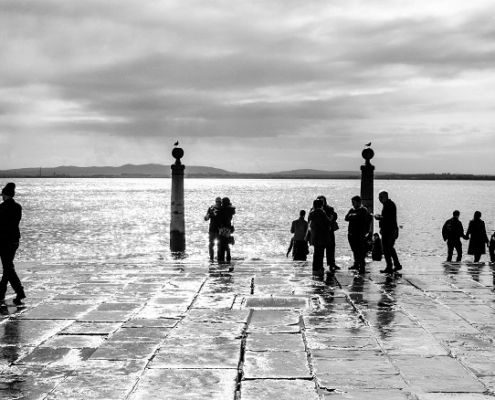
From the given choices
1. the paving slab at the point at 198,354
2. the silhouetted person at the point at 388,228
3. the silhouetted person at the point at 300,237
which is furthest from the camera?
the silhouetted person at the point at 300,237

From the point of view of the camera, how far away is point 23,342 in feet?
21.4

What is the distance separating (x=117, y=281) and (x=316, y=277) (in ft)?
11.2

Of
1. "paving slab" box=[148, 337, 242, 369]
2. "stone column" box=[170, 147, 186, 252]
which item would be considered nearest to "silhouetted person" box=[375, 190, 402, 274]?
"paving slab" box=[148, 337, 242, 369]

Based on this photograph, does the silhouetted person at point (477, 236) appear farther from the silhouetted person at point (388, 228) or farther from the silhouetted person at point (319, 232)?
the silhouetted person at point (319, 232)

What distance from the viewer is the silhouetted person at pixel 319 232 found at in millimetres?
11758

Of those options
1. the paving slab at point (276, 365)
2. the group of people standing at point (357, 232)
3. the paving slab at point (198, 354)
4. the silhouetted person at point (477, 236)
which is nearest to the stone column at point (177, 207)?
the group of people standing at point (357, 232)

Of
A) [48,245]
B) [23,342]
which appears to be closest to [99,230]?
[48,245]

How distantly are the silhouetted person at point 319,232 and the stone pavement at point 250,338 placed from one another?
84 centimetres

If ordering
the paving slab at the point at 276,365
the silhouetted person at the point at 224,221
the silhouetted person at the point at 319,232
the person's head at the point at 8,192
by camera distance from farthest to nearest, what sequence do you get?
the silhouetted person at the point at 224,221 < the silhouetted person at the point at 319,232 < the person's head at the point at 8,192 < the paving slab at the point at 276,365

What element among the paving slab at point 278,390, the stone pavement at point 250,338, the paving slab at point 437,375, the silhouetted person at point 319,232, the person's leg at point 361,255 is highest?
the silhouetted person at point 319,232

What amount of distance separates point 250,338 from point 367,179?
10854mm

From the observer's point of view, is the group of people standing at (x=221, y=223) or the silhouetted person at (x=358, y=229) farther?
the group of people standing at (x=221, y=223)

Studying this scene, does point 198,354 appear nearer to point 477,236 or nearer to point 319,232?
point 319,232

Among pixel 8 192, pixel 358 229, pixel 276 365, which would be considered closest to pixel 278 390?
pixel 276 365
